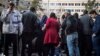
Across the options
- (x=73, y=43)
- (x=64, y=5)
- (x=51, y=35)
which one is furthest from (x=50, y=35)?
(x=64, y=5)

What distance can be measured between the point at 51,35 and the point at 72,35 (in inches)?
49.8

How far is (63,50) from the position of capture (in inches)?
636

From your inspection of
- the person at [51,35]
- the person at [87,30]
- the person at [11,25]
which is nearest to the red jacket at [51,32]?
the person at [51,35]

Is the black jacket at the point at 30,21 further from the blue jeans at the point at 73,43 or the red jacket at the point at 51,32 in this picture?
the blue jeans at the point at 73,43

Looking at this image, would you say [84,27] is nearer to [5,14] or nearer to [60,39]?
[60,39]

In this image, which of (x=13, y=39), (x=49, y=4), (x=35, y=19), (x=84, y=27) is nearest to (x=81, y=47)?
(x=84, y=27)

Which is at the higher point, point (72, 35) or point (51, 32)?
point (72, 35)

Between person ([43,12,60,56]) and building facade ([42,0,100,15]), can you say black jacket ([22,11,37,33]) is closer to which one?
person ([43,12,60,56])

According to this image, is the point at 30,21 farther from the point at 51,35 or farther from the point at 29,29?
the point at 51,35

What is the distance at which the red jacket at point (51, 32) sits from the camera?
14020 millimetres

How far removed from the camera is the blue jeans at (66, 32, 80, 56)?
13.1m

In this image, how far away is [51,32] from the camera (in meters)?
14.2

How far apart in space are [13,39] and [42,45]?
2057 millimetres

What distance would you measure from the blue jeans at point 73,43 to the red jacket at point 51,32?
987 millimetres
